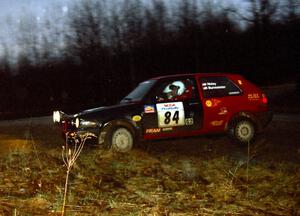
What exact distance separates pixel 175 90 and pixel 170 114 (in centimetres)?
→ 54

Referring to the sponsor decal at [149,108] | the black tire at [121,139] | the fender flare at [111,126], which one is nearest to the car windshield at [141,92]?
the sponsor decal at [149,108]

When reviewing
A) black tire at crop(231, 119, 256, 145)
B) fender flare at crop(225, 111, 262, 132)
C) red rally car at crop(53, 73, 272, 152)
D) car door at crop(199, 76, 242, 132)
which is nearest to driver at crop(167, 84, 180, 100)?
red rally car at crop(53, 73, 272, 152)

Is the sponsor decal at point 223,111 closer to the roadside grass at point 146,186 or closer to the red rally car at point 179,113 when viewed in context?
the red rally car at point 179,113

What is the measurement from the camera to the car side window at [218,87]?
10.2m

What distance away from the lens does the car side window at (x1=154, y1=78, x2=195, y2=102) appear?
9922 mm

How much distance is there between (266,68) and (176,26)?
23.9ft

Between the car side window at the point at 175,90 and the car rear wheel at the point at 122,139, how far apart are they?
0.92 meters

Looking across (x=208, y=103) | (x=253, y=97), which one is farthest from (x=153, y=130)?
(x=253, y=97)

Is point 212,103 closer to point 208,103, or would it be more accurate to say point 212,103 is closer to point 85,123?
point 208,103

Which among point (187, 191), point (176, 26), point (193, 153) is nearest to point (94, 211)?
point (187, 191)

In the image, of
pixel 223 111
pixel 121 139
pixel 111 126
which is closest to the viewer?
pixel 111 126

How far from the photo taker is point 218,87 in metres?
10.3

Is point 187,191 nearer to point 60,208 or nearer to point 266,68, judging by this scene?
point 60,208

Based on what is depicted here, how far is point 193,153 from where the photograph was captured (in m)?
9.48
